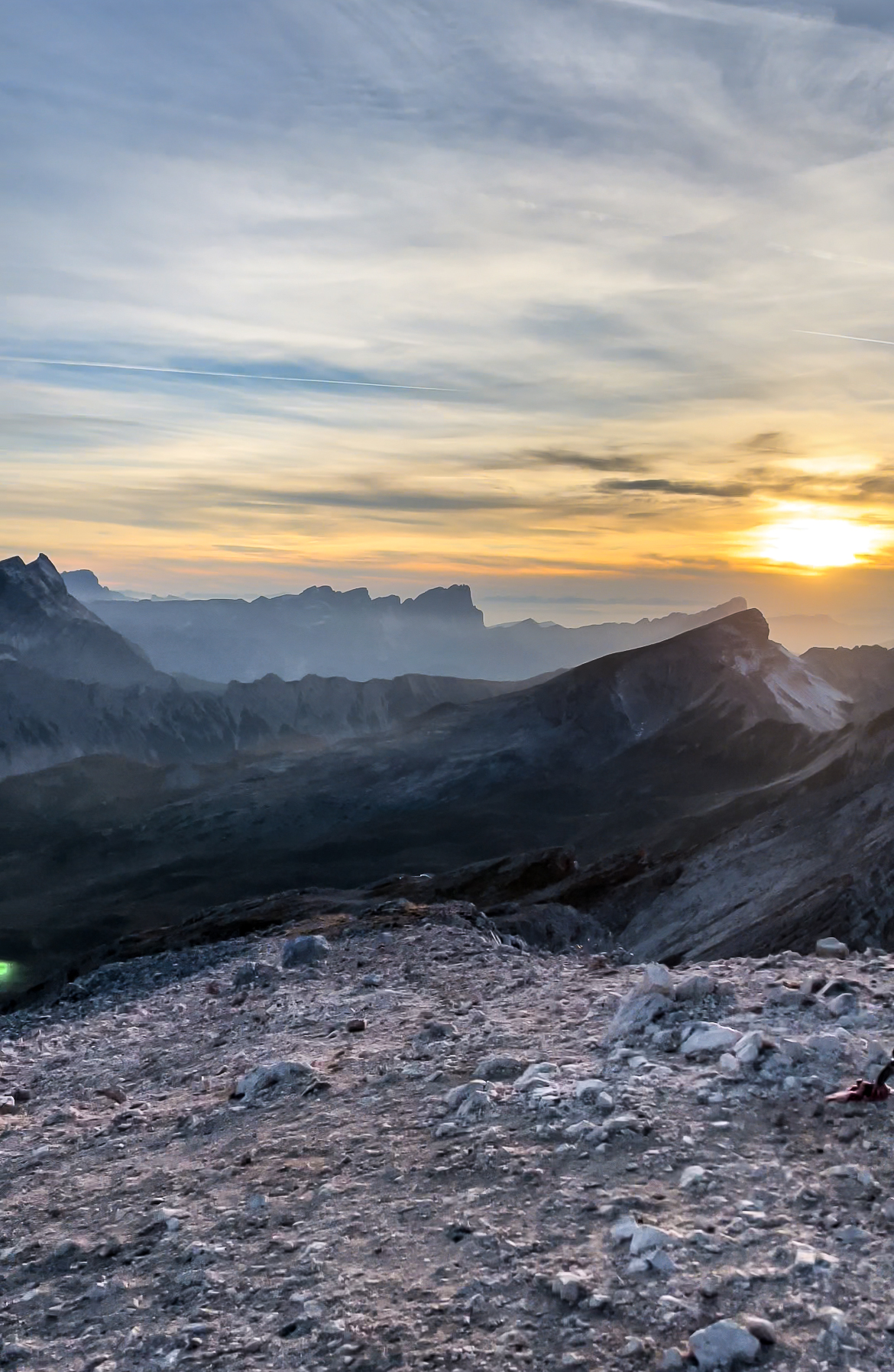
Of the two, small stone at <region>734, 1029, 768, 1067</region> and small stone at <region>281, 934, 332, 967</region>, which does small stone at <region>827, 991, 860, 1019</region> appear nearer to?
small stone at <region>734, 1029, 768, 1067</region>

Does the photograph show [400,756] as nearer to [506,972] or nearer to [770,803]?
[770,803]

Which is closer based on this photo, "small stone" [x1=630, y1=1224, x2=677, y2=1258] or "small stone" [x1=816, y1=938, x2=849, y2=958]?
"small stone" [x1=630, y1=1224, x2=677, y2=1258]

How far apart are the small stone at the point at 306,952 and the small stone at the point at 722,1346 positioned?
12.6 meters

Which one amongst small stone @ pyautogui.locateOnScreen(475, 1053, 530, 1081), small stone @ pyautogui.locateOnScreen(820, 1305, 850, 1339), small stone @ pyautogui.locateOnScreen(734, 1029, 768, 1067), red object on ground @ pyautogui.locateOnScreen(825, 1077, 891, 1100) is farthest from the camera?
small stone @ pyautogui.locateOnScreen(475, 1053, 530, 1081)

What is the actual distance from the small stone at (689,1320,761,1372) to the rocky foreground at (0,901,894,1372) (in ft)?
0.04

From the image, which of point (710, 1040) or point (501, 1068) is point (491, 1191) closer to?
point (501, 1068)

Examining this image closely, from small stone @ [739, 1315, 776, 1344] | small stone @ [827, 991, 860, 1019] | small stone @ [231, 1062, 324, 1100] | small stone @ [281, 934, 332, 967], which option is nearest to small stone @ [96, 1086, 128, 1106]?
small stone @ [231, 1062, 324, 1100]

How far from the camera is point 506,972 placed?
14.2 metres

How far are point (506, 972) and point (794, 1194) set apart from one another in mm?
7947

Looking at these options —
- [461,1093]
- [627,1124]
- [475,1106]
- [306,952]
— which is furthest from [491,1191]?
[306,952]

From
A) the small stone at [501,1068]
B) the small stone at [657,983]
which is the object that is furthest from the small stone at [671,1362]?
the small stone at [657,983]

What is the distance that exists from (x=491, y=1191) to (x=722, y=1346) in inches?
92.2

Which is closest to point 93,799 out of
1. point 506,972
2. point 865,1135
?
point 506,972

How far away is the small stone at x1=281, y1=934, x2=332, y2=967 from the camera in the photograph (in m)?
17.3
